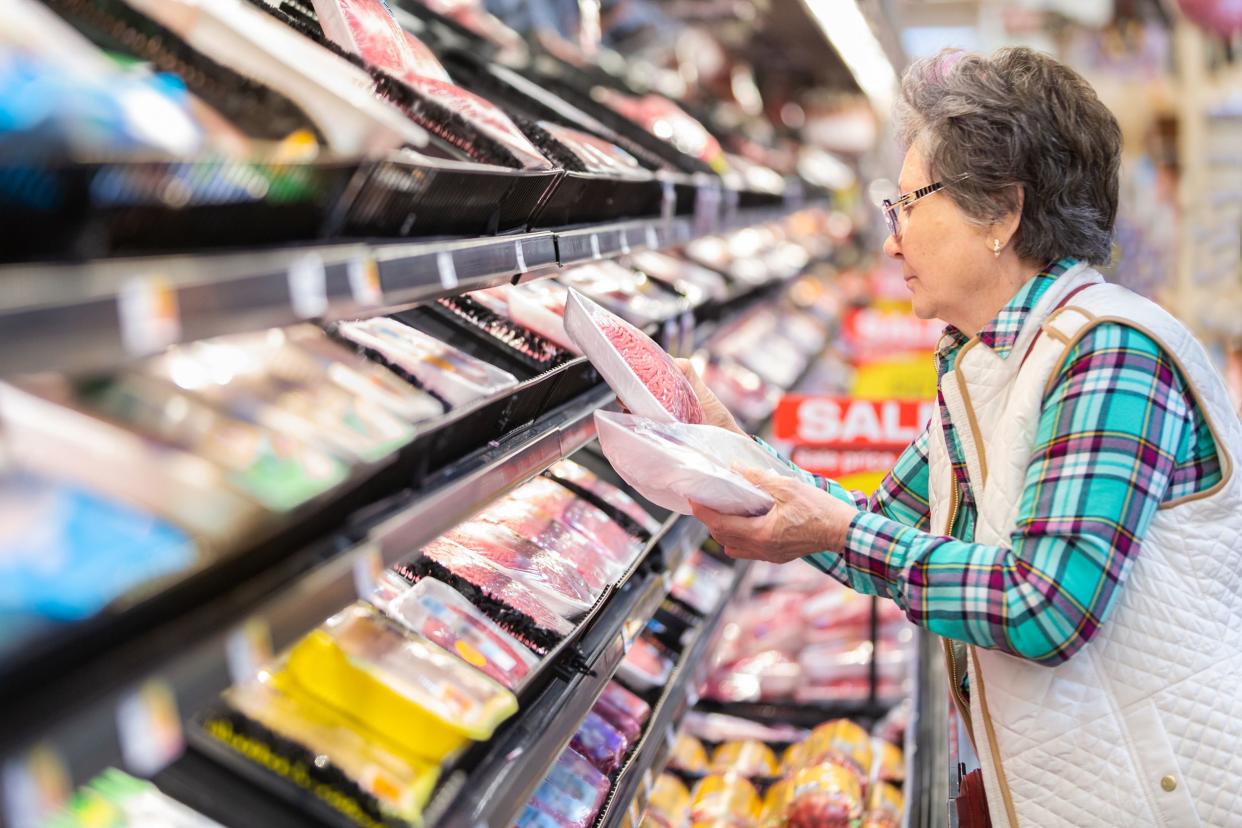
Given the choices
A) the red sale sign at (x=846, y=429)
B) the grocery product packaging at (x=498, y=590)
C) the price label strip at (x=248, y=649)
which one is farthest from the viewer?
the red sale sign at (x=846, y=429)

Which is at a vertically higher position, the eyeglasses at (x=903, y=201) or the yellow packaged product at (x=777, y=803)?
the eyeglasses at (x=903, y=201)

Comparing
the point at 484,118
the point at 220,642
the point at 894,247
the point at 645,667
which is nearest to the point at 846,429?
the point at 645,667

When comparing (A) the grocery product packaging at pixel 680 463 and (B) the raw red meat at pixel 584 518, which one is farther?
(B) the raw red meat at pixel 584 518

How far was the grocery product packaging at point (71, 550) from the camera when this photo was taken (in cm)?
82

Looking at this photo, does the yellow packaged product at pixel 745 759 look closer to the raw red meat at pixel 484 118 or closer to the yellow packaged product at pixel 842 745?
the yellow packaged product at pixel 842 745

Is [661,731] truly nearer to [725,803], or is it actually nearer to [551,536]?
[551,536]

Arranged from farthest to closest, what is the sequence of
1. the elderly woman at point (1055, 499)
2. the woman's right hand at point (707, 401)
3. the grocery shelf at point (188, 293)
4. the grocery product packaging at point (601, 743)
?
the grocery product packaging at point (601, 743) < the woman's right hand at point (707, 401) < the elderly woman at point (1055, 499) < the grocery shelf at point (188, 293)

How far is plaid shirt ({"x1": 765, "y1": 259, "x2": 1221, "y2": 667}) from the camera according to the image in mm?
1438

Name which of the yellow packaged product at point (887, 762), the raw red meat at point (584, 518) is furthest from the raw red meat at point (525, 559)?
the yellow packaged product at point (887, 762)

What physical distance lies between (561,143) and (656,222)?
1.85ft

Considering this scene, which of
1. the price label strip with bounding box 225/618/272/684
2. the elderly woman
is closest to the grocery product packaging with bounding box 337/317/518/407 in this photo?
the elderly woman

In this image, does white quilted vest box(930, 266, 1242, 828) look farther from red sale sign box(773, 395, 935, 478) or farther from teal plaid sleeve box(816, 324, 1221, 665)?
red sale sign box(773, 395, 935, 478)

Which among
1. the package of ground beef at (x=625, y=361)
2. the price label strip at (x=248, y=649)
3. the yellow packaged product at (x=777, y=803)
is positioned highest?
the package of ground beef at (x=625, y=361)

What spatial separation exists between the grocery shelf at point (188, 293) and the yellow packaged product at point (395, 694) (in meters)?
0.41
